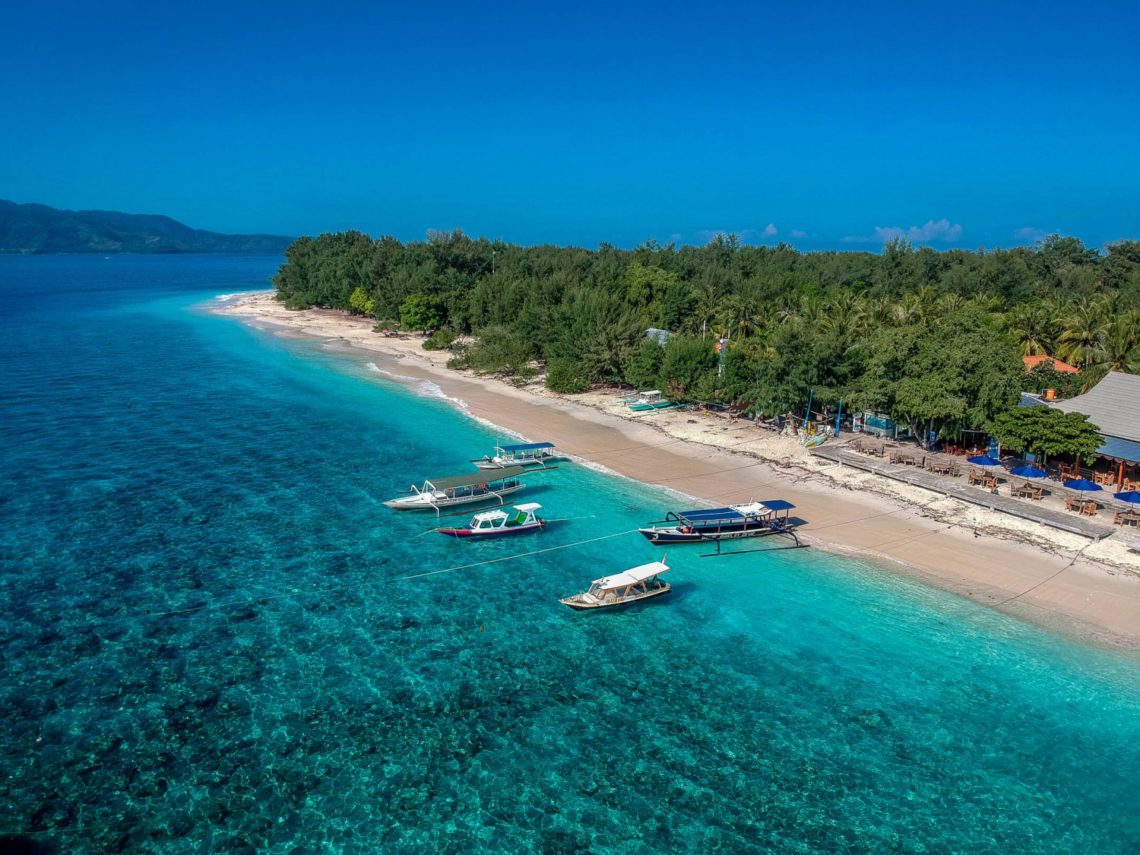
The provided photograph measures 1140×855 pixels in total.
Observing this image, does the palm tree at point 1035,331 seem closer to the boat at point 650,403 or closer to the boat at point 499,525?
the boat at point 650,403

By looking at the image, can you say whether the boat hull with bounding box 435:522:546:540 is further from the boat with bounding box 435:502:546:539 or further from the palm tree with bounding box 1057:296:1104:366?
the palm tree with bounding box 1057:296:1104:366

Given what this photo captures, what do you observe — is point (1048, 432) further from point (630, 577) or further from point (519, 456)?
Result: point (519, 456)

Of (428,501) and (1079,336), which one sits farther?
(1079,336)

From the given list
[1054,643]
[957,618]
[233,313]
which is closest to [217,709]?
[957,618]

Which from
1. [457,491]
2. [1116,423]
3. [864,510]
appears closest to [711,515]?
[864,510]

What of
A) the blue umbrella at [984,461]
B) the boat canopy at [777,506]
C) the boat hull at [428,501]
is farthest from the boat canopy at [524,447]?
the blue umbrella at [984,461]

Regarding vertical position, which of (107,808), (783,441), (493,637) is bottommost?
(107,808)

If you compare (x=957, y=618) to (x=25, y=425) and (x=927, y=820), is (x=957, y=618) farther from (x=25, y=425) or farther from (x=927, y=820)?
(x=25, y=425)
